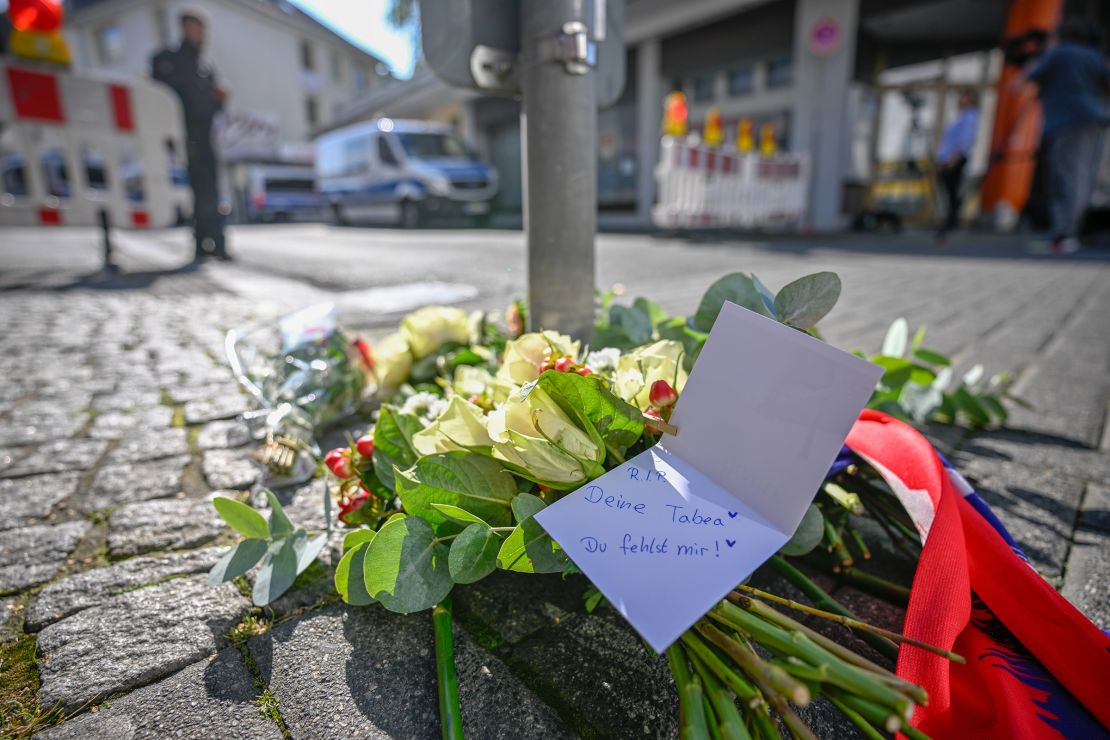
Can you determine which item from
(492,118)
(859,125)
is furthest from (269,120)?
(859,125)

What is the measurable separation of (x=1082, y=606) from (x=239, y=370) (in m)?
1.83

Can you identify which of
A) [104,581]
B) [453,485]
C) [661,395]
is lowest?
[104,581]

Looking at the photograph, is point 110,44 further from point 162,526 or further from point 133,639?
point 133,639

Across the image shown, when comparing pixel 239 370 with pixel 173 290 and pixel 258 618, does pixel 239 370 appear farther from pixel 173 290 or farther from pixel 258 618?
pixel 173 290

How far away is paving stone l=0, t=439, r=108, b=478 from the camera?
1601mm

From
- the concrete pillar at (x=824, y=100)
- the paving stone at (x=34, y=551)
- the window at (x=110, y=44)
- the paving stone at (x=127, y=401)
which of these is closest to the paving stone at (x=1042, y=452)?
the paving stone at (x=34, y=551)

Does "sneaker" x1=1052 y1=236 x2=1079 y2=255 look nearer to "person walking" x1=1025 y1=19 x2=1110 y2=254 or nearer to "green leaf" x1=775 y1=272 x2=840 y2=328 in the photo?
"person walking" x1=1025 y1=19 x2=1110 y2=254

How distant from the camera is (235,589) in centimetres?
106

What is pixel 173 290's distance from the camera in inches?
185

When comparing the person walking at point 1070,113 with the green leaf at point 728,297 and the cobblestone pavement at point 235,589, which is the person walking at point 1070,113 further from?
the green leaf at point 728,297

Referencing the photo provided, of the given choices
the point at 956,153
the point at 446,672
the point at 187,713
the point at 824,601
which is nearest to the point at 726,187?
the point at 956,153

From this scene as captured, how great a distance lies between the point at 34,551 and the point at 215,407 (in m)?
0.92

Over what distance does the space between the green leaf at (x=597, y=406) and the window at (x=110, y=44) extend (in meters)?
36.1

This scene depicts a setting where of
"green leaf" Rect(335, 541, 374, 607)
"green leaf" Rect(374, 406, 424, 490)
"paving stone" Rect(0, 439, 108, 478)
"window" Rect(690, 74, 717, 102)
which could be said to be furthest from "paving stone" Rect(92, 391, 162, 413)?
"window" Rect(690, 74, 717, 102)
